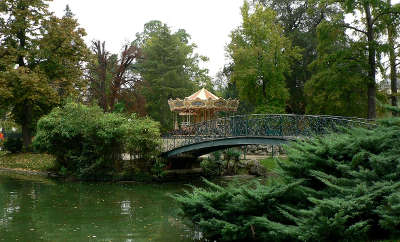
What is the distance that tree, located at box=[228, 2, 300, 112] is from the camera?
32.0 metres

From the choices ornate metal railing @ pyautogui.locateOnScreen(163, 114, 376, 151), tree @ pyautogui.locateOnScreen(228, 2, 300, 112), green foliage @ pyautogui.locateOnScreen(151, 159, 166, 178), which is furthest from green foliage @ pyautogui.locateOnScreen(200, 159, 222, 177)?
tree @ pyautogui.locateOnScreen(228, 2, 300, 112)

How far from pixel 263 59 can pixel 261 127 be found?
15.7m

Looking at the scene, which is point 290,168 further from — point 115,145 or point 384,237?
point 115,145

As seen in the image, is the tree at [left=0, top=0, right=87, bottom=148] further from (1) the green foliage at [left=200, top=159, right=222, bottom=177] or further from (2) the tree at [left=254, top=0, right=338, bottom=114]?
(2) the tree at [left=254, top=0, right=338, bottom=114]

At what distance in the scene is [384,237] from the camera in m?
7.54

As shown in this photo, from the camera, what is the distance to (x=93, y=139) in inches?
850

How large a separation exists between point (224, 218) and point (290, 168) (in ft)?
5.99

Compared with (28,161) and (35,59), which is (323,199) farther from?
(35,59)

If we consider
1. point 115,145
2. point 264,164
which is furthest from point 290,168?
point 264,164

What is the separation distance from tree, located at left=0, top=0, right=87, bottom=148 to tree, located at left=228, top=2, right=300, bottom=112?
1152cm

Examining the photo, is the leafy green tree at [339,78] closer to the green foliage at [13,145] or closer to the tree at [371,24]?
the tree at [371,24]

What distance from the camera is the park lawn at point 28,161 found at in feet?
81.9

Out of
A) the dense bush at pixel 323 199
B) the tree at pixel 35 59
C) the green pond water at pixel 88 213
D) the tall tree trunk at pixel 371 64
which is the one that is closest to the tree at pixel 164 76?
the tree at pixel 35 59

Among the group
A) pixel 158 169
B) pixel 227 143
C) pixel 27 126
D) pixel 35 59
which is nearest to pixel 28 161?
pixel 27 126
